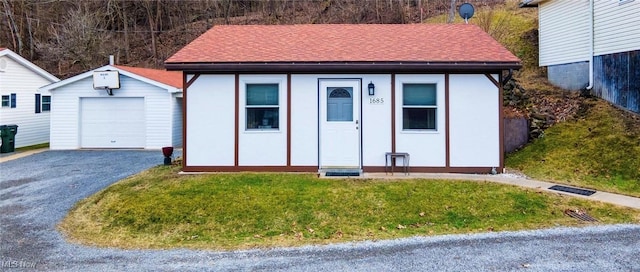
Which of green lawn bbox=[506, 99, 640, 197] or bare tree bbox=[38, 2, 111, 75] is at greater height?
bare tree bbox=[38, 2, 111, 75]

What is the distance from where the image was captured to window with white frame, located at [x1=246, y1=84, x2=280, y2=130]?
869cm

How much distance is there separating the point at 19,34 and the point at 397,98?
2702cm

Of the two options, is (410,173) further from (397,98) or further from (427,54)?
(427,54)

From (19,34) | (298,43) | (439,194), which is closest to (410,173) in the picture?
(439,194)

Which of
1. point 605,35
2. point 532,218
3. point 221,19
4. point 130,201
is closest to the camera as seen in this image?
point 532,218

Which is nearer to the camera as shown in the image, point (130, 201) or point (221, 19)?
point (130, 201)

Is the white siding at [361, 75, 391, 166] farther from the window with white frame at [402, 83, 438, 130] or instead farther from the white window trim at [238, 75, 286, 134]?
the white window trim at [238, 75, 286, 134]

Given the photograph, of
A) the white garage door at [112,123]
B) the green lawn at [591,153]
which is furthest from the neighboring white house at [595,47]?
the white garage door at [112,123]

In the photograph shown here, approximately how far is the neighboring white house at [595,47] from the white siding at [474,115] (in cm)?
440

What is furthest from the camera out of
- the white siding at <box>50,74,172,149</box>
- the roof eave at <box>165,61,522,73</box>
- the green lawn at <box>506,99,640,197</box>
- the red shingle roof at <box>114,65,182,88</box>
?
the red shingle roof at <box>114,65,182,88</box>

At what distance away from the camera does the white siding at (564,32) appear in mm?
11539

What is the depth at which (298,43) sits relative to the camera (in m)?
9.83

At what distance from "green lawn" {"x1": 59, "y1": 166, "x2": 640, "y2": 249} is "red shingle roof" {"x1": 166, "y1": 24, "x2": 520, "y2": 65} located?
2.91 metres

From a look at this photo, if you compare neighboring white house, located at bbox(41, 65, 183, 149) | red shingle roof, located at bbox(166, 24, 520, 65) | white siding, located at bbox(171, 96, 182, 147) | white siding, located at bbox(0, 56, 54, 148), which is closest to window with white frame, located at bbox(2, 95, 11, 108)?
white siding, located at bbox(0, 56, 54, 148)
